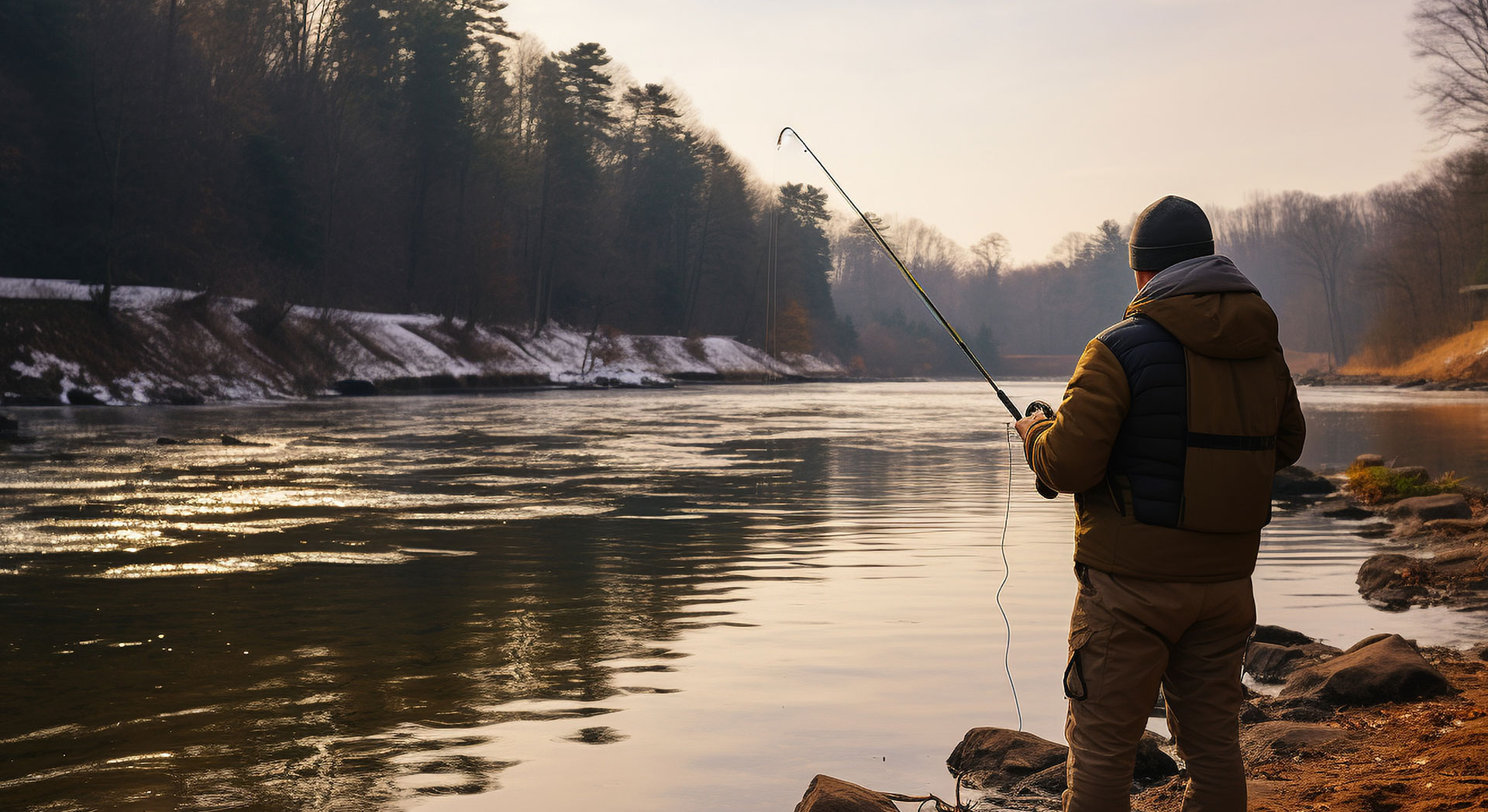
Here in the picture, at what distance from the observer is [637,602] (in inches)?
367

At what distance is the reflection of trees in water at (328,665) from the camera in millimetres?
5371

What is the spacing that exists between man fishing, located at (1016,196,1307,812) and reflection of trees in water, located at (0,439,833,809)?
277cm

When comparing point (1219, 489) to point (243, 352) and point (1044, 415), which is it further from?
point (243, 352)

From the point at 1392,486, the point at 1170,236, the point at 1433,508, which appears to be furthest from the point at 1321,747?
the point at 1392,486

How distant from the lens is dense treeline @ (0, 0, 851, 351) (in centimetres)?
4200

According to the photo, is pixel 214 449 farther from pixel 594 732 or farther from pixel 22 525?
pixel 594 732

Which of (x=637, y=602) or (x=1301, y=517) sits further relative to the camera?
(x=1301, y=517)

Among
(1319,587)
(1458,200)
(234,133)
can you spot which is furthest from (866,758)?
(1458,200)

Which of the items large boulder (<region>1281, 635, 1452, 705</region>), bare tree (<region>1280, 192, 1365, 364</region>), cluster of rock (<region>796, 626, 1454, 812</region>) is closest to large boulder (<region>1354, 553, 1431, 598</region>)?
cluster of rock (<region>796, 626, 1454, 812</region>)

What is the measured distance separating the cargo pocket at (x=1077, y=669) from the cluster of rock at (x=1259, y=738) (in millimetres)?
1193

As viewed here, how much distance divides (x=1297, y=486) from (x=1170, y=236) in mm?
15463

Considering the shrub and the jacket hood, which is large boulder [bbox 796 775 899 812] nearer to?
the jacket hood

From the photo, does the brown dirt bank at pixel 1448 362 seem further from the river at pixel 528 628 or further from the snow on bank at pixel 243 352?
the river at pixel 528 628

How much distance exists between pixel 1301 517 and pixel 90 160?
133ft
